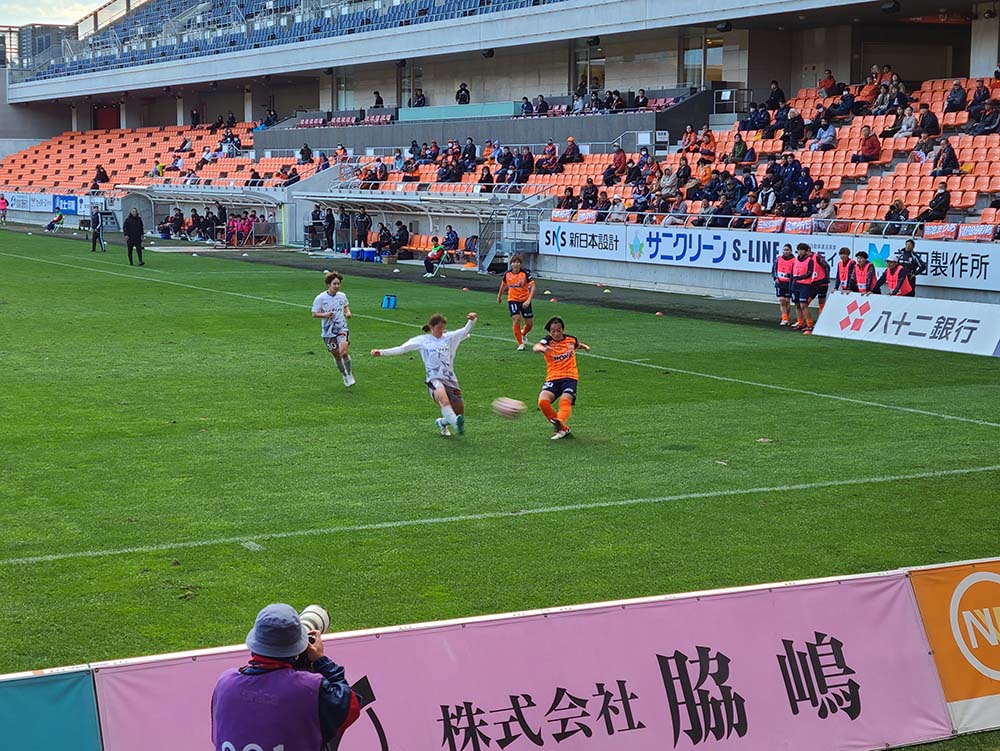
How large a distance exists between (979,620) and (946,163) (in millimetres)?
26584

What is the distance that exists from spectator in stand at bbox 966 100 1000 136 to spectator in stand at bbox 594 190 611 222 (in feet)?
32.0

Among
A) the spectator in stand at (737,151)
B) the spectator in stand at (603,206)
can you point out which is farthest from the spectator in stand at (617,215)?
the spectator in stand at (737,151)

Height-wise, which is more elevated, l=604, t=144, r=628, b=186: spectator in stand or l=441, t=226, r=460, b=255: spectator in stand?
l=604, t=144, r=628, b=186: spectator in stand

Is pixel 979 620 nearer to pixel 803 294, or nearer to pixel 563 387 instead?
pixel 563 387

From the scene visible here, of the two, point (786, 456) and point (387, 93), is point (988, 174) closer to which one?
point (786, 456)

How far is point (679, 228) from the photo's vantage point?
33.9m

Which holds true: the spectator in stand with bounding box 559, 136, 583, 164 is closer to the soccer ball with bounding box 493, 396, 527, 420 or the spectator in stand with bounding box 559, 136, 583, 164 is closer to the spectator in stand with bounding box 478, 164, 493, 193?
the spectator in stand with bounding box 478, 164, 493, 193

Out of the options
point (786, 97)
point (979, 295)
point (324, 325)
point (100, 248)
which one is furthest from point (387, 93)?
point (324, 325)

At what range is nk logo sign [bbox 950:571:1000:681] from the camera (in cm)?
731

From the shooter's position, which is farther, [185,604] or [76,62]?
[76,62]

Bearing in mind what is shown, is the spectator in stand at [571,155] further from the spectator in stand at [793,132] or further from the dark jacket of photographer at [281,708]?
the dark jacket of photographer at [281,708]

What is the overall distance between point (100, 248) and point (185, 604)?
41.1m

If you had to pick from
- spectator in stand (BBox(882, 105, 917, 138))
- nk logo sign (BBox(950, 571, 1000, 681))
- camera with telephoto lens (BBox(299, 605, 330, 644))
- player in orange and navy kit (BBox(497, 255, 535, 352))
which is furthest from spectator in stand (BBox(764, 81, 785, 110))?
camera with telephoto lens (BBox(299, 605, 330, 644))

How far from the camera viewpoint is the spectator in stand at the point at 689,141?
40.7m
